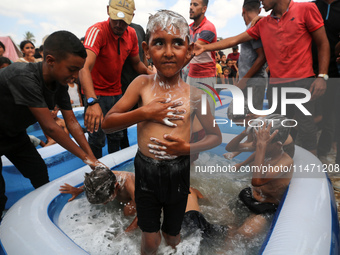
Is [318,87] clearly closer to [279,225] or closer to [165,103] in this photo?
[279,225]

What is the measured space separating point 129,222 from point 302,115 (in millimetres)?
2209

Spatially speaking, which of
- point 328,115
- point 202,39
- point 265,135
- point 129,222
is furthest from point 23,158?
point 328,115

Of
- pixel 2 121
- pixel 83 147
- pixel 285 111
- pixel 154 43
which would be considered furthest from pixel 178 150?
pixel 285 111

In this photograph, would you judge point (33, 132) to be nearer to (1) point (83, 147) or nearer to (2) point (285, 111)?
(1) point (83, 147)

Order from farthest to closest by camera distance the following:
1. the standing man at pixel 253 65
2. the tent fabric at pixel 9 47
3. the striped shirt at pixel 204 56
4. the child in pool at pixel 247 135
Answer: the tent fabric at pixel 9 47, the striped shirt at pixel 204 56, the standing man at pixel 253 65, the child in pool at pixel 247 135

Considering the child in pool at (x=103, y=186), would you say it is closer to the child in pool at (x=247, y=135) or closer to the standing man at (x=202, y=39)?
the child in pool at (x=247, y=135)

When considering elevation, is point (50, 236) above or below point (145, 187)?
below

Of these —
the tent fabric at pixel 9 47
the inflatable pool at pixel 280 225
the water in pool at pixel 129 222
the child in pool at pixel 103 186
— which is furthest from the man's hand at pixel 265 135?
the tent fabric at pixel 9 47

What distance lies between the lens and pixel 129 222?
2.06 m

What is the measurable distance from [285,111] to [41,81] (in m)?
2.47

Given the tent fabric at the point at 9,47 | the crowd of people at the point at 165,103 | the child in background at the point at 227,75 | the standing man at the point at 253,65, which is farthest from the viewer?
the child in background at the point at 227,75

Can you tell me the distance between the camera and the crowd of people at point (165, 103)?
1.22 meters

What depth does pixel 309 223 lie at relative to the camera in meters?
1.41

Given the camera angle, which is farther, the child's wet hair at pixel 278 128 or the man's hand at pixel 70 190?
the man's hand at pixel 70 190
